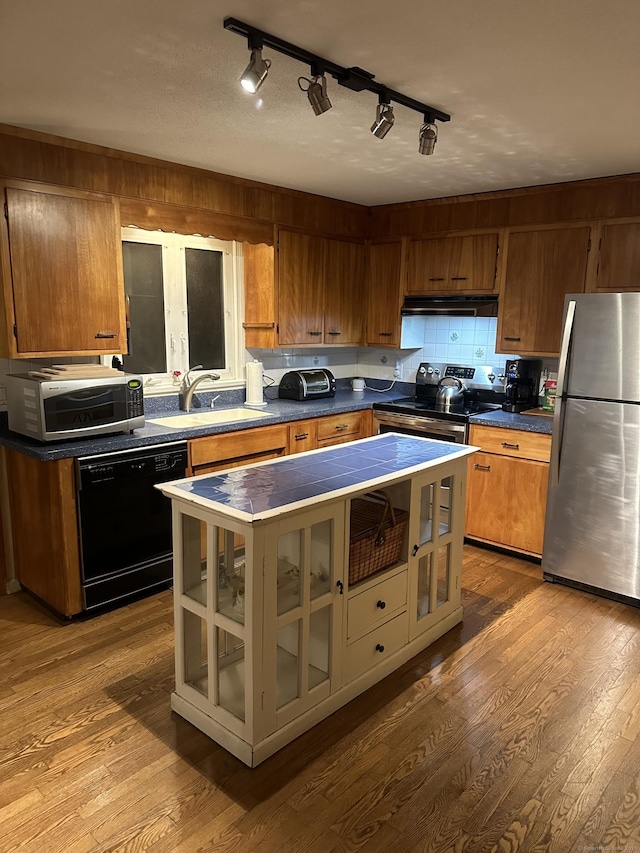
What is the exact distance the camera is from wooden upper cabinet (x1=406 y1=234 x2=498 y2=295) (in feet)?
13.8

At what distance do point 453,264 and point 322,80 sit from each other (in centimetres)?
256

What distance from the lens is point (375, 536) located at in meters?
2.43

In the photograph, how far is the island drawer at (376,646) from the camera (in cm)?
242

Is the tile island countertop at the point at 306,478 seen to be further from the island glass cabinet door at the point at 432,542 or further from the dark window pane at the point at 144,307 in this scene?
the dark window pane at the point at 144,307

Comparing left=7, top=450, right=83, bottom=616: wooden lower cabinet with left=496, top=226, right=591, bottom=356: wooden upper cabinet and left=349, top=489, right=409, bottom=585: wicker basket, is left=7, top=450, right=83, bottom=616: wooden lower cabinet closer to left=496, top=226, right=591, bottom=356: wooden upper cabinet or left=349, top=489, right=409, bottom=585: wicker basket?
left=349, top=489, right=409, bottom=585: wicker basket

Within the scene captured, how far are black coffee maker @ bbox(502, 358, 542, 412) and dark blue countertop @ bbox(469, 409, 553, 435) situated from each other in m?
0.15

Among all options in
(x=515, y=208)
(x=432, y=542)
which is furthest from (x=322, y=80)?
(x=515, y=208)

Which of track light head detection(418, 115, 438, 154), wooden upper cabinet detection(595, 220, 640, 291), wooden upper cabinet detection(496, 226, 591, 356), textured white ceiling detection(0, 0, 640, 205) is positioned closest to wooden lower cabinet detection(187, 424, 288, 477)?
textured white ceiling detection(0, 0, 640, 205)

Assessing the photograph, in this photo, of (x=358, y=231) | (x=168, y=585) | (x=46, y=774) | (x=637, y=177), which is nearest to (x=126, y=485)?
(x=168, y=585)

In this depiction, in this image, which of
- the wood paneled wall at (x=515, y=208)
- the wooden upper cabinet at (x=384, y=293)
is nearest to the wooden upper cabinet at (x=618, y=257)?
the wood paneled wall at (x=515, y=208)

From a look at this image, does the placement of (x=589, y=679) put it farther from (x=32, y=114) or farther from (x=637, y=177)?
(x=32, y=114)

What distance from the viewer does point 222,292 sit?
4.29 m

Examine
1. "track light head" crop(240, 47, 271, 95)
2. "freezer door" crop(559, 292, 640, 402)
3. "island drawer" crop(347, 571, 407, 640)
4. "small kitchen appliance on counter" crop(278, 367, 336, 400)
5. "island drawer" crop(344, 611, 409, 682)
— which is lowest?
"island drawer" crop(344, 611, 409, 682)

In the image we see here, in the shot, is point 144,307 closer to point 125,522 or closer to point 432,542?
point 125,522
